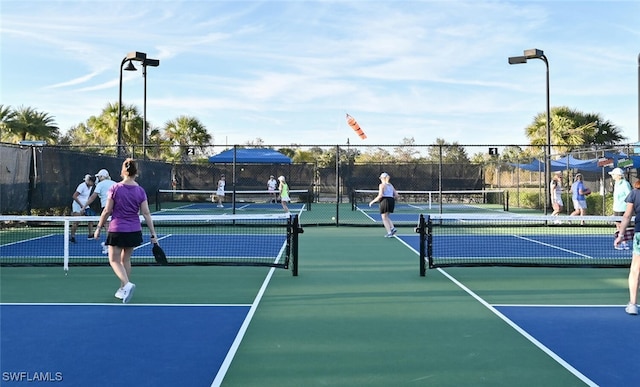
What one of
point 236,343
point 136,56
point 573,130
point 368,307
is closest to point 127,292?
point 236,343

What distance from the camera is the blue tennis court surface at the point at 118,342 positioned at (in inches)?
162

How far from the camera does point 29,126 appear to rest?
29500mm

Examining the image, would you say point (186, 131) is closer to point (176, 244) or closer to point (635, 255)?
point (176, 244)

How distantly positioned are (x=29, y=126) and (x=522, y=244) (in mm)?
26351

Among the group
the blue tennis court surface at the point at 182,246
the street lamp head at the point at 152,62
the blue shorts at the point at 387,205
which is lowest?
the blue tennis court surface at the point at 182,246

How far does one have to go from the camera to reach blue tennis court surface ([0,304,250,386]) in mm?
4125

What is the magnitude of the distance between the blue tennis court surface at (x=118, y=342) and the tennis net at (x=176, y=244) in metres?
2.23

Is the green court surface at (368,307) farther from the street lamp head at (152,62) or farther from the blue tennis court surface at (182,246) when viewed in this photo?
the street lamp head at (152,62)

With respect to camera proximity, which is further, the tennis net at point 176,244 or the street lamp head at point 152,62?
the street lamp head at point 152,62

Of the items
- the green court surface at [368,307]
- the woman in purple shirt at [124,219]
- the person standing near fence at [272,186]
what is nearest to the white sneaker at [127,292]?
the woman in purple shirt at [124,219]

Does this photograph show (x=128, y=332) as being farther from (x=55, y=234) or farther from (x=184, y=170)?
(x=184, y=170)

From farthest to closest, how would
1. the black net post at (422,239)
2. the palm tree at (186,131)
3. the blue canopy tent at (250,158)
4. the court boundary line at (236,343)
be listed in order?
the palm tree at (186,131)
the blue canopy tent at (250,158)
the black net post at (422,239)
the court boundary line at (236,343)

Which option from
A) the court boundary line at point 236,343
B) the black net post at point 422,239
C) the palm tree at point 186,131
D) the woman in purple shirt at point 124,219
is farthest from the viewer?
the palm tree at point 186,131

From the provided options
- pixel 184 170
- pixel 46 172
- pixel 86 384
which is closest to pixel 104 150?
pixel 184 170
